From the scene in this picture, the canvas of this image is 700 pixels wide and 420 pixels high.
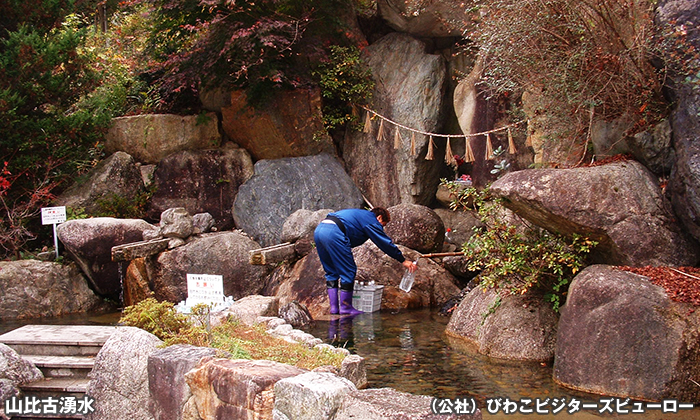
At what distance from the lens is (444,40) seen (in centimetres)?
1297

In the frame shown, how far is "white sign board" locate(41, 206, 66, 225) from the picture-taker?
10.9 m

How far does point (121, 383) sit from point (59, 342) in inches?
44.7

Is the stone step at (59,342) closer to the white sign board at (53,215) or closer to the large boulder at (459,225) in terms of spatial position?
the white sign board at (53,215)

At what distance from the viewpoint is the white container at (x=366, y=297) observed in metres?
8.73

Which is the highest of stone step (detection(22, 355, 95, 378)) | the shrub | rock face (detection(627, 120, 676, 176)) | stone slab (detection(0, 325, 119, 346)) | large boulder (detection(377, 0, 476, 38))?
large boulder (detection(377, 0, 476, 38))

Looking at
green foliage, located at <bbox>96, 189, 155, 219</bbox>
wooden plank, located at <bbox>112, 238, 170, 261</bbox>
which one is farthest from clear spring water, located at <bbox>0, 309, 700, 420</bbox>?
green foliage, located at <bbox>96, 189, 155, 219</bbox>

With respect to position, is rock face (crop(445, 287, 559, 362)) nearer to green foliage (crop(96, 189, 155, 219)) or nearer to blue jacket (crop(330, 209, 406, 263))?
blue jacket (crop(330, 209, 406, 263))

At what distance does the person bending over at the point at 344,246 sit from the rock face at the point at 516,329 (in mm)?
1709

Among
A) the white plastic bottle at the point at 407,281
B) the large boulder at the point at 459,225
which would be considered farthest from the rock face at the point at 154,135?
the white plastic bottle at the point at 407,281

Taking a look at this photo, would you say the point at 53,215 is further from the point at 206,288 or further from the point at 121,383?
the point at 121,383

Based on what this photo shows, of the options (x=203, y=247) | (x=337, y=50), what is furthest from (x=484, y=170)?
(x=203, y=247)

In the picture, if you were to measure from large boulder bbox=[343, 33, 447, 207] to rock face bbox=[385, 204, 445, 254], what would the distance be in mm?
2008

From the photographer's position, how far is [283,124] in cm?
1293

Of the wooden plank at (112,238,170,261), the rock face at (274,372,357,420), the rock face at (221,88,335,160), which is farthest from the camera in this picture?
the rock face at (221,88,335,160)
